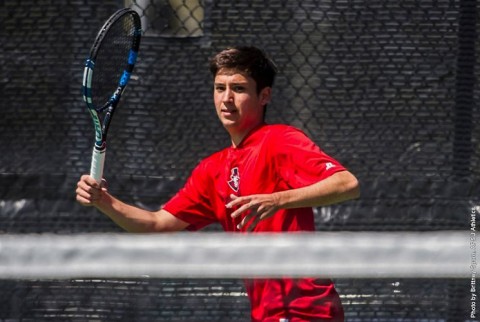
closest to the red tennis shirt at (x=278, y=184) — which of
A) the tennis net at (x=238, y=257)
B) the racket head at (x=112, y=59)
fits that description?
the racket head at (x=112, y=59)

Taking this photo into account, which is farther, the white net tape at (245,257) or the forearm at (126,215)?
the forearm at (126,215)

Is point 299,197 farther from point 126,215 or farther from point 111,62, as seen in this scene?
point 111,62

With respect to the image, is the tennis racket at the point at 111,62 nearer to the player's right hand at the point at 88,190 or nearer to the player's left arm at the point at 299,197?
the player's right hand at the point at 88,190

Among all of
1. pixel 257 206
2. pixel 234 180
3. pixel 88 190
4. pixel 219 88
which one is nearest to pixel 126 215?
pixel 88 190

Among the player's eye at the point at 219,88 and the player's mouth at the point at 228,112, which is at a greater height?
the player's eye at the point at 219,88

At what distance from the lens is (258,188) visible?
2.67 m

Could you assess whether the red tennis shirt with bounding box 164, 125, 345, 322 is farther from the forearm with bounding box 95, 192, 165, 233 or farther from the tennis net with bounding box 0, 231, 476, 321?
the tennis net with bounding box 0, 231, 476, 321

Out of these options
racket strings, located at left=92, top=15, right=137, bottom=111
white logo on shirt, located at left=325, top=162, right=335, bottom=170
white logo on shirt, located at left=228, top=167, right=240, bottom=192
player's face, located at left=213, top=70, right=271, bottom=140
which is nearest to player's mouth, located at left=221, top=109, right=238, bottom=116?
player's face, located at left=213, top=70, right=271, bottom=140

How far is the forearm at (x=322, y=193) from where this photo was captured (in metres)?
2.42

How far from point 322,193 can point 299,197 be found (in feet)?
0.20

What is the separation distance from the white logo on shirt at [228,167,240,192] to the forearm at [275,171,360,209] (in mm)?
297

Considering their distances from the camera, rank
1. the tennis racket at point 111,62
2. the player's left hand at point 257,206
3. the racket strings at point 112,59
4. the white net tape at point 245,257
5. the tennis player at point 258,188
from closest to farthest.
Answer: the white net tape at point 245,257, the player's left hand at point 257,206, the tennis player at point 258,188, the tennis racket at point 111,62, the racket strings at point 112,59

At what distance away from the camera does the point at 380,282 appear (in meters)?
3.98

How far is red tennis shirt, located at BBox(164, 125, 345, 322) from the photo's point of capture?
101 inches
